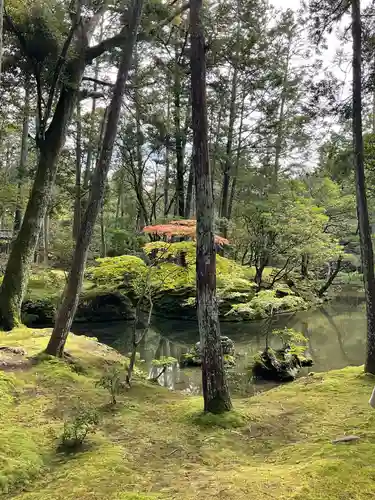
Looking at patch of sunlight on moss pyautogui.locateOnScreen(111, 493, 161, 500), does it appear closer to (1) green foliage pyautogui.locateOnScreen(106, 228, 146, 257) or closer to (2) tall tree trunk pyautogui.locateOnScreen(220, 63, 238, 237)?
(2) tall tree trunk pyautogui.locateOnScreen(220, 63, 238, 237)

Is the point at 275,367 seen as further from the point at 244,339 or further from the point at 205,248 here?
the point at 205,248

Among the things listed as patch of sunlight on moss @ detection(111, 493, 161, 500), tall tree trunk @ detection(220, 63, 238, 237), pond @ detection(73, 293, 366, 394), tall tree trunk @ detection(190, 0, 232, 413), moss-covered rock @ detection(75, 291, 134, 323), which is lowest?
pond @ detection(73, 293, 366, 394)

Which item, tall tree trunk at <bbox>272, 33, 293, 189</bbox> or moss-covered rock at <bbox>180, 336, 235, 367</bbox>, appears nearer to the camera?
moss-covered rock at <bbox>180, 336, 235, 367</bbox>

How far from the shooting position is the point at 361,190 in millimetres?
6816

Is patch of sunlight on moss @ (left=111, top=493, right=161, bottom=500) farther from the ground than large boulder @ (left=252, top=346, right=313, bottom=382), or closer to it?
farther from the ground

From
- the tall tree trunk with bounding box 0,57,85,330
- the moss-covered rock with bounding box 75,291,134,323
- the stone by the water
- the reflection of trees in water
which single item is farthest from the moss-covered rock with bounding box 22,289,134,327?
the stone by the water

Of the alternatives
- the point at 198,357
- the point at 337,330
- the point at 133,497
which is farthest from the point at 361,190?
the point at 337,330

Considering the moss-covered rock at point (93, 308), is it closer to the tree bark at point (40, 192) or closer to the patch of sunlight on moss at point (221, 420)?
the tree bark at point (40, 192)

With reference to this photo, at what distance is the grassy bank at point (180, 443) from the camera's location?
306 centimetres

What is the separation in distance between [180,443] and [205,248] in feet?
7.38

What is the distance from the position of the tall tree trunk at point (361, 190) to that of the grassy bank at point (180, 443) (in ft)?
2.89

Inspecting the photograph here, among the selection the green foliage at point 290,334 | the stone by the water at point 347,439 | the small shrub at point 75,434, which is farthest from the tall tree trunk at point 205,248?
the green foliage at point 290,334

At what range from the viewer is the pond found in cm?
996

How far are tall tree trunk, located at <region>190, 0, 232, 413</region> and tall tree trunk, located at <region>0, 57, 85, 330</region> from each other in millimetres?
4293
